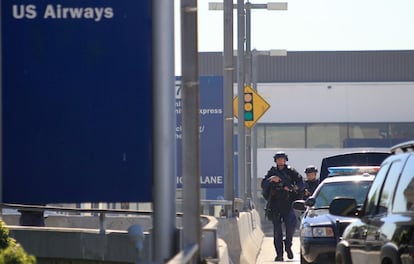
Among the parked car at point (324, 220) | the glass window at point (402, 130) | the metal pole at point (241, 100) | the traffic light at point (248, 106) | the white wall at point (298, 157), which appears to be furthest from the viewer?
the glass window at point (402, 130)

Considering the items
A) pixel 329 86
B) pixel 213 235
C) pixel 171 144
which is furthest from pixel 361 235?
pixel 329 86

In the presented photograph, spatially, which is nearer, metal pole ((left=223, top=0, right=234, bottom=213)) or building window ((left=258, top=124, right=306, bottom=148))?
metal pole ((left=223, top=0, right=234, bottom=213))

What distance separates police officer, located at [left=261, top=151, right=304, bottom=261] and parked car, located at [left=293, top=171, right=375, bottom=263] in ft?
11.8

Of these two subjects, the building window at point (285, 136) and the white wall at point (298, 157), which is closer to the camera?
the white wall at point (298, 157)

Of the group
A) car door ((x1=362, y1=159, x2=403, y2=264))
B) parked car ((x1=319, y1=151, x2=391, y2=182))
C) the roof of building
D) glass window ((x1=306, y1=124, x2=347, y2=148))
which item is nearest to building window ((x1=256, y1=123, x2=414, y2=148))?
glass window ((x1=306, y1=124, x2=347, y2=148))

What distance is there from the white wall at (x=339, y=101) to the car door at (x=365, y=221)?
49977 millimetres

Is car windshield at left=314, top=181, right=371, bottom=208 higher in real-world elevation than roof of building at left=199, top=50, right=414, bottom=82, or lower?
lower

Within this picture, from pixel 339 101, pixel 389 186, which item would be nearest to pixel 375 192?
pixel 389 186

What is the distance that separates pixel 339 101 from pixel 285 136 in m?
3.58

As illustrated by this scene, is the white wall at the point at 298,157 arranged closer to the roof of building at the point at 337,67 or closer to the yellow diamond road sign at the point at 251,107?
the roof of building at the point at 337,67

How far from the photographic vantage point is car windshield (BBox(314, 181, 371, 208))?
1711 centimetres

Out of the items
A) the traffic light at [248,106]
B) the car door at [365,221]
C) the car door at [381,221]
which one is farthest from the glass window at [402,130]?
the car door at [381,221]

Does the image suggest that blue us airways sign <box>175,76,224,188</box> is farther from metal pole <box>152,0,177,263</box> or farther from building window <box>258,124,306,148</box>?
Result: building window <box>258,124,306,148</box>

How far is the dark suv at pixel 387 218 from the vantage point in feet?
27.9
